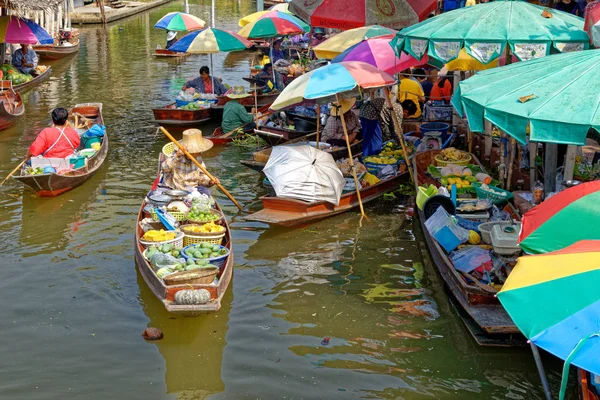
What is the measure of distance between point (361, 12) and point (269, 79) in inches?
246

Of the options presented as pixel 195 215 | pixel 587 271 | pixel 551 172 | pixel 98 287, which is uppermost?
pixel 587 271

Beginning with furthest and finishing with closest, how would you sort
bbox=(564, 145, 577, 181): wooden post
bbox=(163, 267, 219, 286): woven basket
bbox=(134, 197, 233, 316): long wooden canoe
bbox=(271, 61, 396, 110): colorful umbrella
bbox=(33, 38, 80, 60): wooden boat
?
bbox=(33, 38, 80, 60): wooden boat < bbox=(271, 61, 396, 110): colorful umbrella < bbox=(564, 145, 577, 181): wooden post < bbox=(163, 267, 219, 286): woven basket < bbox=(134, 197, 233, 316): long wooden canoe

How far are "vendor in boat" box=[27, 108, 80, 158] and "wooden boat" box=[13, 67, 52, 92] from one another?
330 inches

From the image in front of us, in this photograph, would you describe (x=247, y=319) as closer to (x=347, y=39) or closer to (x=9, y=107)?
(x=347, y=39)

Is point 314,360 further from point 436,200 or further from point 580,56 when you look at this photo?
point 580,56

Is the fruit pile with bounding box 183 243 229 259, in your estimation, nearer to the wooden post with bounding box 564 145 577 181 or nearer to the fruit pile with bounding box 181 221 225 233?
the fruit pile with bounding box 181 221 225 233

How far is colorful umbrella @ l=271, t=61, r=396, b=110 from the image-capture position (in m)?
10.1

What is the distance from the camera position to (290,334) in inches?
306

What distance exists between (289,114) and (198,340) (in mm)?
7998

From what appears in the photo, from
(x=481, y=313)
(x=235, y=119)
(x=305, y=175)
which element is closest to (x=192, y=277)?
(x=481, y=313)

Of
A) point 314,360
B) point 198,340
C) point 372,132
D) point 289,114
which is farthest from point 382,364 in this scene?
point 289,114

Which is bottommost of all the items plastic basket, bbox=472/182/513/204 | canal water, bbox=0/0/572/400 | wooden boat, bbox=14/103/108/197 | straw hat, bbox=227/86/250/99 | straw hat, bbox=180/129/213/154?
canal water, bbox=0/0/572/400

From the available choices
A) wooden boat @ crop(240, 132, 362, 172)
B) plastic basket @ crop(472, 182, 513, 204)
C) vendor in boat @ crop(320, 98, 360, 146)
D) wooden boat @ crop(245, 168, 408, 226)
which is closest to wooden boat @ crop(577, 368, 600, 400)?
plastic basket @ crop(472, 182, 513, 204)

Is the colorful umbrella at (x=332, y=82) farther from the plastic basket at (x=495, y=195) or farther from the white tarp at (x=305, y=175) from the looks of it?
the plastic basket at (x=495, y=195)
